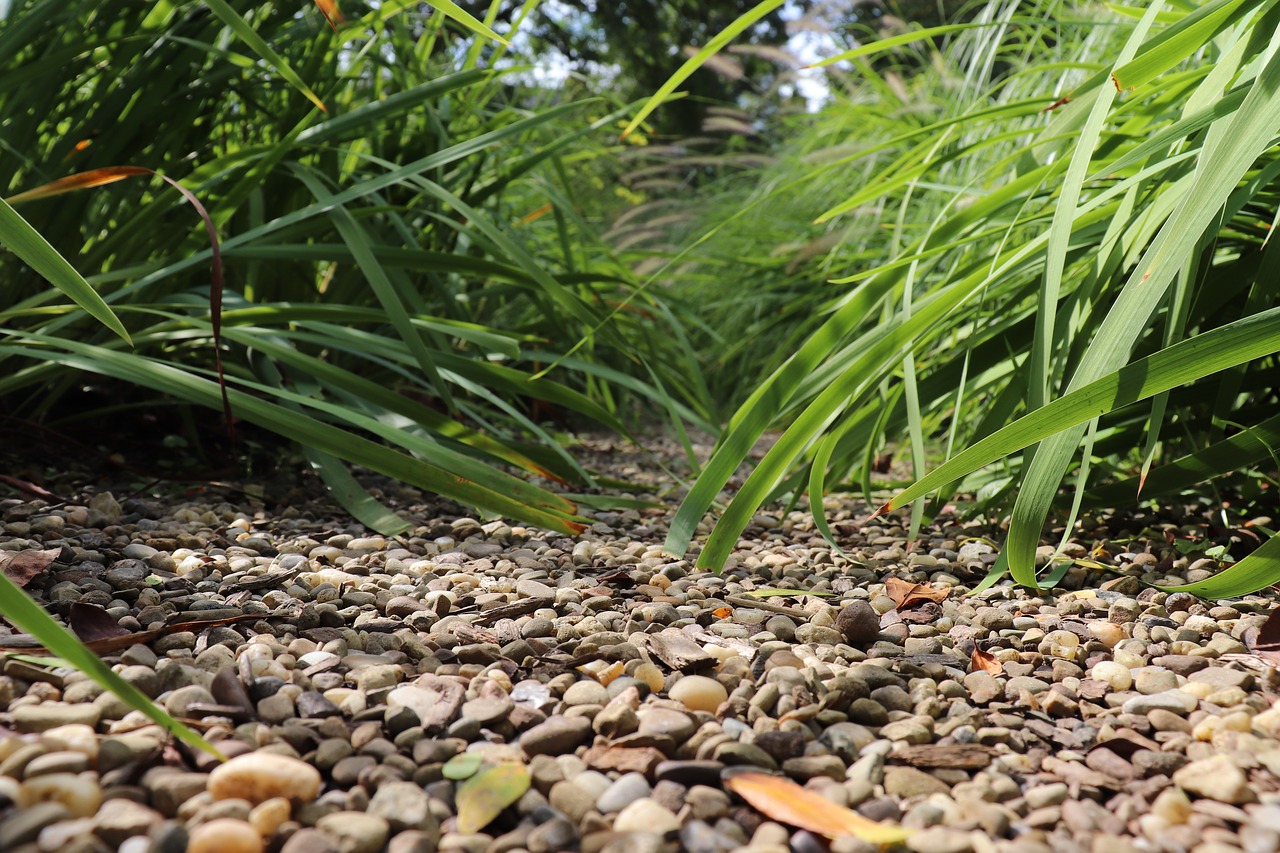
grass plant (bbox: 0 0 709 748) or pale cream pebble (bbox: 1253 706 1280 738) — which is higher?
grass plant (bbox: 0 0 709 748)

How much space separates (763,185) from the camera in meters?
3.32

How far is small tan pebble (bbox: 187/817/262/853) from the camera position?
0.46 metres

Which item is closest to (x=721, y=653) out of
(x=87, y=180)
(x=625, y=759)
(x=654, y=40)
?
(x=625, y=759)

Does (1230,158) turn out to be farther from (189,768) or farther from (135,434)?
(135,434)

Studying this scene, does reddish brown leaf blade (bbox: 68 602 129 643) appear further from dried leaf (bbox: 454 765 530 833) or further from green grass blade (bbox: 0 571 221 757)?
dried leaf (bbox: 454 765 530 833)

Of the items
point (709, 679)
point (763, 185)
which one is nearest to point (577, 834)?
point (709, 679)

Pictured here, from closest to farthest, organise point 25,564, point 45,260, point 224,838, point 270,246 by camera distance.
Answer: point 224,838 < point 45,260 < point 25,564 < point 270,246

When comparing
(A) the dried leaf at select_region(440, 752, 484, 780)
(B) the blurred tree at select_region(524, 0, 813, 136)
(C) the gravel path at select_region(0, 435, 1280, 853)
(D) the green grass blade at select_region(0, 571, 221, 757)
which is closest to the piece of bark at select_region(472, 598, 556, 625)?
(C) the gravel path at select_region(0, 435, 1280, 853)

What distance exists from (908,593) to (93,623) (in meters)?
0.73

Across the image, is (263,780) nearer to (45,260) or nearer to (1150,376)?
(45,260)

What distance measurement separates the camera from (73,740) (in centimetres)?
53

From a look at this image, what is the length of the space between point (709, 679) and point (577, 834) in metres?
0.19

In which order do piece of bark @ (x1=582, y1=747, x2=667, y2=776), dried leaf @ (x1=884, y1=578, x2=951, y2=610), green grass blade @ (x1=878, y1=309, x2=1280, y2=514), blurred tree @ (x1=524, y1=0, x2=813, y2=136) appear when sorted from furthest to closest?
1. blurred tree @ (x1=524, y1=0, x2=813, y2=136)
2. dried leaf @ (x1=884, y1=578, x2=951, y2=610)
3. green grass blade @ (x1=878, y1=309, x2=1280, y2=514)
4. piece of bark @ (x1=582, y1=747, x2=667, y2=776)

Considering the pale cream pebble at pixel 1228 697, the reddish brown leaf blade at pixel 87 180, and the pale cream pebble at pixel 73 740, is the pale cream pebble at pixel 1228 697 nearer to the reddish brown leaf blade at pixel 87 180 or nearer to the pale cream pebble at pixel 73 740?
the pale cream pebble at pixel 73 740
